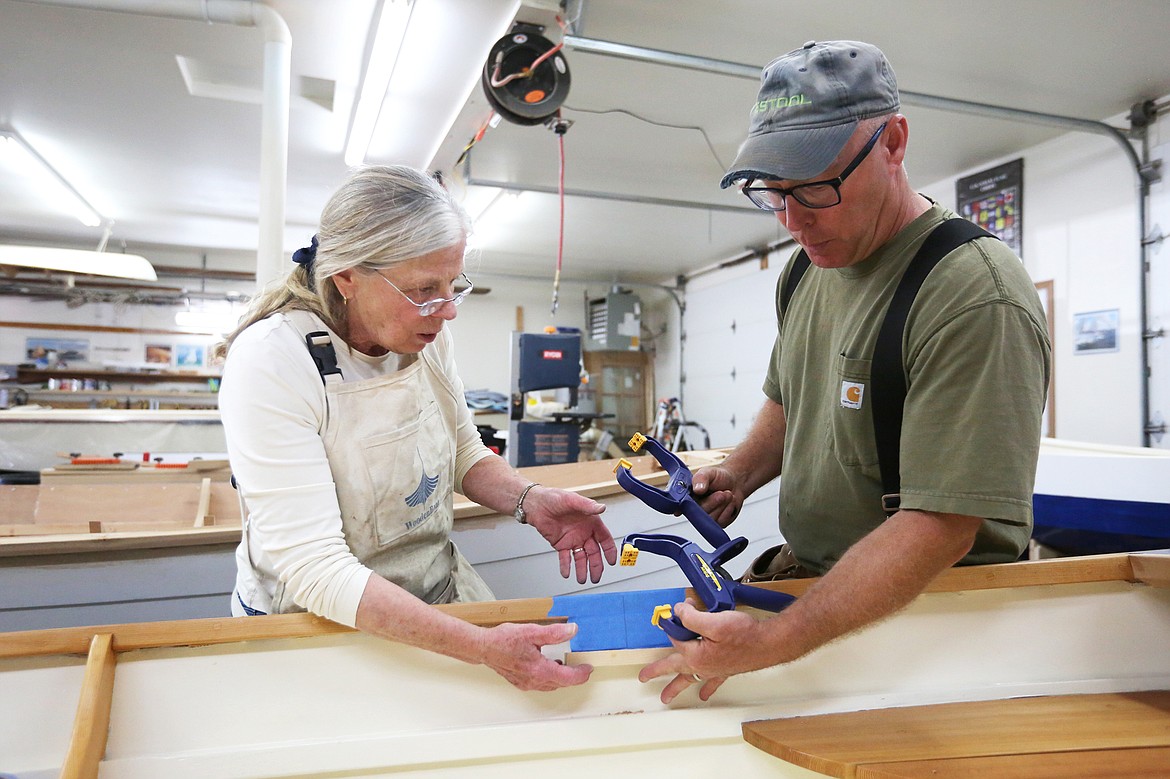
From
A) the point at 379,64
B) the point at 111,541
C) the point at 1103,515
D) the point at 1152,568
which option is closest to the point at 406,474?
the point at 1152,568

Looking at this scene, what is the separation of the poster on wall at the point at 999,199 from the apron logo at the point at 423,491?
5.84 m

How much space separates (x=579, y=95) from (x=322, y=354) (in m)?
4.19

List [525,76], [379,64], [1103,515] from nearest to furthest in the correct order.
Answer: [1103,515] < [525,76] < [379,64]

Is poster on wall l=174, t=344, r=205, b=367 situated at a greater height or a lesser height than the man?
greater

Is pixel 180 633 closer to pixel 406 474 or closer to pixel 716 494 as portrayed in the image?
pixel 406 474

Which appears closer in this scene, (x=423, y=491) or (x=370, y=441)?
(x=370, y=441)

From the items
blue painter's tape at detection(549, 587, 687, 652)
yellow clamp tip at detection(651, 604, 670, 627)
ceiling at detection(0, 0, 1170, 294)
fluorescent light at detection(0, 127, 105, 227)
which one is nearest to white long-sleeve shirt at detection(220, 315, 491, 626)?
blue painter's tape at detection(549, 587, 687, 652)

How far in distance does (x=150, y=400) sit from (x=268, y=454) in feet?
33.2

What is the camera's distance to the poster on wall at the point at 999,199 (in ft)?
19.5

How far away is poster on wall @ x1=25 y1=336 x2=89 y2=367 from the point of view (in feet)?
32.8

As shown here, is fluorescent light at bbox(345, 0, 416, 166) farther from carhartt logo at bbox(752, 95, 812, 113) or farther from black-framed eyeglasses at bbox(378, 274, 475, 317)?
carhartt logo at bbox(752, 95, 812, 113)

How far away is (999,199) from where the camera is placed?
20.2 feet

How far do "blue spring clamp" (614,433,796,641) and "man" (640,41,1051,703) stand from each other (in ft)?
0.22

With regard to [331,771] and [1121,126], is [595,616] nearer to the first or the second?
[331,771]
